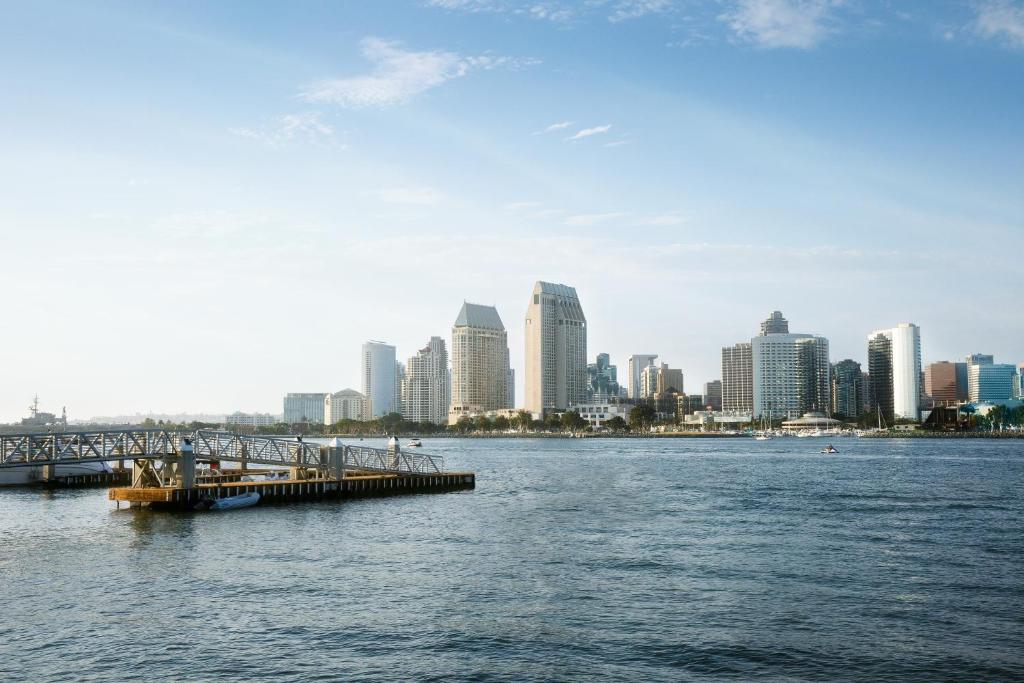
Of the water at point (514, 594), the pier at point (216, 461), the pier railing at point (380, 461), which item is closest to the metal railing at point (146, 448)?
the pier at point (216, 461)

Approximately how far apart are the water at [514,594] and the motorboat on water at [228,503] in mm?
2151

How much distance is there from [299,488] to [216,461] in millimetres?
7733

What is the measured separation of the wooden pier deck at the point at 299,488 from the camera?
2805 inches

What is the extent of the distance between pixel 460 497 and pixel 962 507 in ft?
143

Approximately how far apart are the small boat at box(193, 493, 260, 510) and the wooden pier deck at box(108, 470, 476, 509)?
0.56m

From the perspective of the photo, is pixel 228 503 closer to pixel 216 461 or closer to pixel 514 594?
pixel 216 461

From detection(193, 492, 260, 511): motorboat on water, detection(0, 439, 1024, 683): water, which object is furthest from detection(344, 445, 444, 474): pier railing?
detection(0, 439, 1024, 683): water

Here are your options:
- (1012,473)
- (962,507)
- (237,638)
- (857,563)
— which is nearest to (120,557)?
(237,638)

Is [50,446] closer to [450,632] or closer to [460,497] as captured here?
[460,497]

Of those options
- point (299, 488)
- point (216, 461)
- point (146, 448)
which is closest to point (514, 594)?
point (146, 448)

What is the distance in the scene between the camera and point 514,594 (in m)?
40.4

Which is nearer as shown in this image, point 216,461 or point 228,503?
point 228,503

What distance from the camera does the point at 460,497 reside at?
288 ft

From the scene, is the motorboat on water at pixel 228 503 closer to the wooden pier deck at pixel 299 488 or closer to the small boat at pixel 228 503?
the small boat at pixel 228 503
